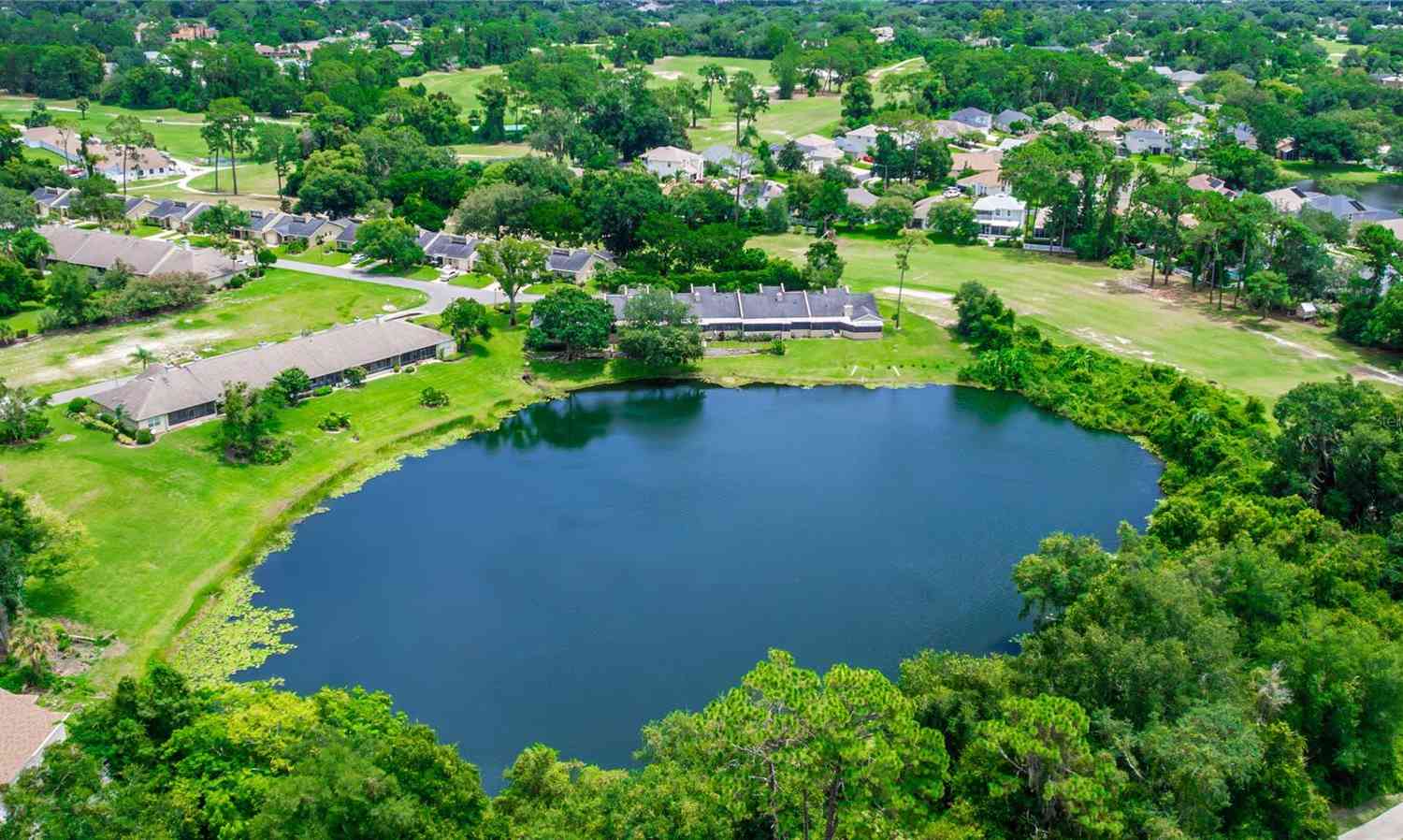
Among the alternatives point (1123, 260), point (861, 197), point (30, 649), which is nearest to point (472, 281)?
point (861, 197)

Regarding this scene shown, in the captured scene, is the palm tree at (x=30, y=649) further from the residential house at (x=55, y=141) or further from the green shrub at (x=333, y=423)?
the residential house at (x=55, y=141)

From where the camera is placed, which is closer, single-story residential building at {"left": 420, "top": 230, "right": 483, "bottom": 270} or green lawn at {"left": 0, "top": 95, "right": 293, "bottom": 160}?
single-story residential building at {"left": 420, "top": 230, "right": 483, "bottom": 270}

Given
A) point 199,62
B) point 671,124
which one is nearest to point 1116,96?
point 671,124

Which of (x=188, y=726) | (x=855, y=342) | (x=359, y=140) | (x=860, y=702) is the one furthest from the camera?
(x=359, y=140)

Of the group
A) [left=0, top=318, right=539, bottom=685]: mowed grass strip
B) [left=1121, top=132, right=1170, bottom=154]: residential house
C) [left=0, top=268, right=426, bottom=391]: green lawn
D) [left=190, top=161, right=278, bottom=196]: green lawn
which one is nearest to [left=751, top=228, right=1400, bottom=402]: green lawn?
[left=0, top=268, right=426, bottom=391]: green lawn

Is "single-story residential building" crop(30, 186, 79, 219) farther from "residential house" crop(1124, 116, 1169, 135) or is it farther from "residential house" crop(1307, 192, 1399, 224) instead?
"residential house" crop(1124, 116, 1169, 135)

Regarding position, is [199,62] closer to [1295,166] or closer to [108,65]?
[108,65]
